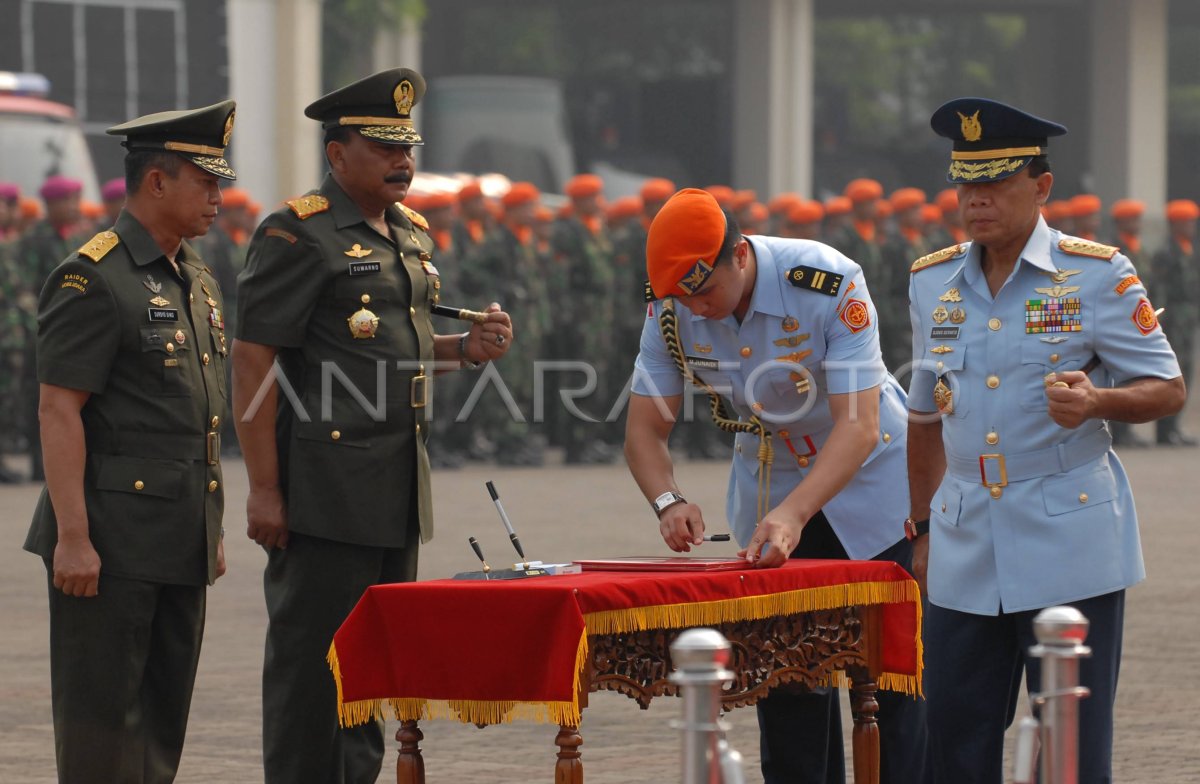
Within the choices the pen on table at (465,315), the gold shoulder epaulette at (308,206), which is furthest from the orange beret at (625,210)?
the gold shoulder epaulette at (308,206)

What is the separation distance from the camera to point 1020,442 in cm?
566

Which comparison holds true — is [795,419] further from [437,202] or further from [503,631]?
[437,202]

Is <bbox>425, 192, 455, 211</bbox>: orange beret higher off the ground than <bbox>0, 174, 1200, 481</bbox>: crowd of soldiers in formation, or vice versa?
<bbox>425, 192, 455, 211</bbox>: orange beret

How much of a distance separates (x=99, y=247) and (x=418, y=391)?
1073 mm

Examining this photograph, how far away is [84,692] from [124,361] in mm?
846

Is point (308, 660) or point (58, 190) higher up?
point (58, 190)

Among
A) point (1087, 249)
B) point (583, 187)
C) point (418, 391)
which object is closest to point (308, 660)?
point (418, 391)

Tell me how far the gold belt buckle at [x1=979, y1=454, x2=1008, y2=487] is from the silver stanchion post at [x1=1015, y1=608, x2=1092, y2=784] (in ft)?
3.98

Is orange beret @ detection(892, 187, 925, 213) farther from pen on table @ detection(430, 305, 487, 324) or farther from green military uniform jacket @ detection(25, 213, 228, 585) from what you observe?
green military uniform jacket @ detection(25, 213, 228, 585)

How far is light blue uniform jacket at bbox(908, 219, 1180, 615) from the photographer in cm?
559

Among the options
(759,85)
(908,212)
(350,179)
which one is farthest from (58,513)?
(759,85)

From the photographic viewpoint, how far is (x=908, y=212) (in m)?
23.2

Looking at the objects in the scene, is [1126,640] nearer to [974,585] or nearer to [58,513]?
[974,585]

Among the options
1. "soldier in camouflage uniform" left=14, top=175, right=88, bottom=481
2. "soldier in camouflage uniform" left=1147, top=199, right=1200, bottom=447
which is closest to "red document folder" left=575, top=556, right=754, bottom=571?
"soldier in camouflage uniform" left=14, top=175, right=88, bottom=481
